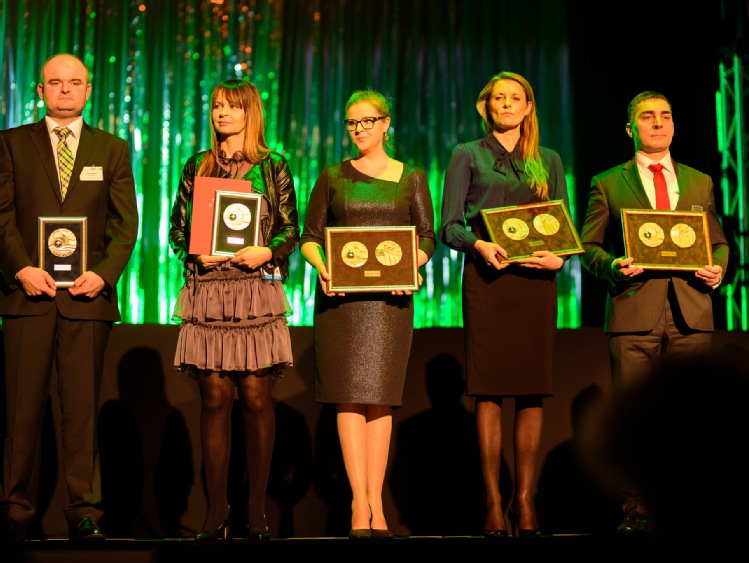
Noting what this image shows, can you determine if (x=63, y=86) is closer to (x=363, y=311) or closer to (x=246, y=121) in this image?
(x=246, y=121)

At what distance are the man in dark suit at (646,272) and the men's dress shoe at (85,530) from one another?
74.0 inches

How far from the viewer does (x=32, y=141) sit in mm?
3758

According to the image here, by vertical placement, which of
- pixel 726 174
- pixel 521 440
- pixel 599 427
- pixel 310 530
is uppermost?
pixel 726 174

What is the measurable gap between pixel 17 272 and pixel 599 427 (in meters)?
2.85

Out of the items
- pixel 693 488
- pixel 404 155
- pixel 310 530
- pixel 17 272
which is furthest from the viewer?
pixel 404 155

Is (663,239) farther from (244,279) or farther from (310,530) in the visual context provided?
(310,530)

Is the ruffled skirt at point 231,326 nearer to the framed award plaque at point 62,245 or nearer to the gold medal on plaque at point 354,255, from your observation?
the gold medal on plaque at point 354,255

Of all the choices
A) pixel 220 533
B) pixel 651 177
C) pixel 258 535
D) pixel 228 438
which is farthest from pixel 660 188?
pixel 220 533

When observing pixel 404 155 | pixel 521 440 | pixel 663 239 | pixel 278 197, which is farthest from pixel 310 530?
pixel 404 155

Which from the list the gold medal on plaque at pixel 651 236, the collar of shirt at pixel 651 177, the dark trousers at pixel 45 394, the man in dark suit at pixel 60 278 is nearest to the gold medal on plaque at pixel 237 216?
the man in dark suit at pixel 60 278

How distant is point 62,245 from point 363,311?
1135 mm

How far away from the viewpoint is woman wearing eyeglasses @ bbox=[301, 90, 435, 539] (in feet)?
12.3

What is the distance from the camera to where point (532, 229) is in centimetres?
378

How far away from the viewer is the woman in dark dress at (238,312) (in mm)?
3650
